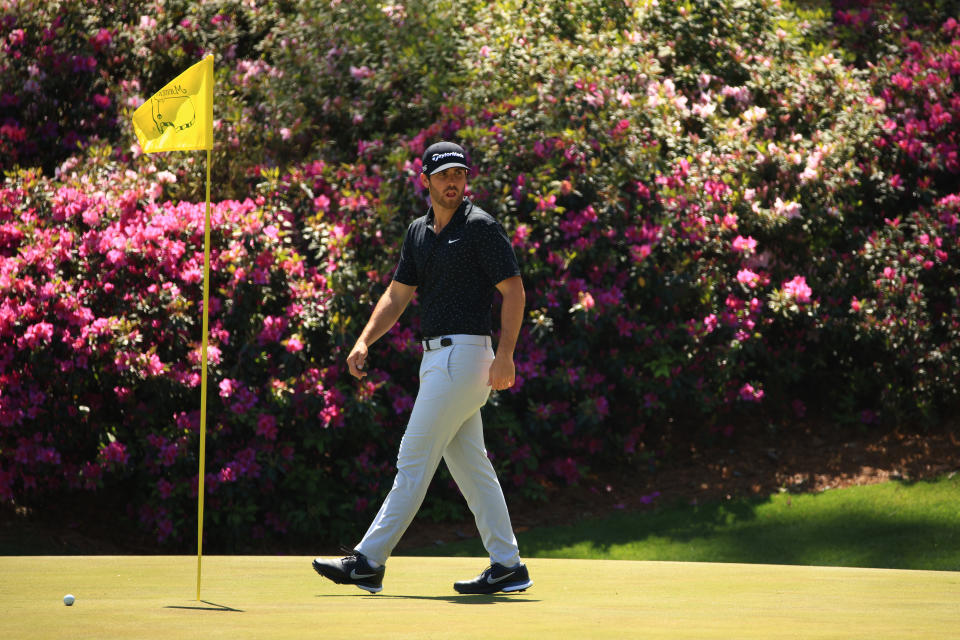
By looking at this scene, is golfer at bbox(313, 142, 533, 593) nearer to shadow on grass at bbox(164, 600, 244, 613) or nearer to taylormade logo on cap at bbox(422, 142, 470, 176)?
taylormade logo on cap at bbox(422, 142, 470, 176)

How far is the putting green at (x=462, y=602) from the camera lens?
4.36m

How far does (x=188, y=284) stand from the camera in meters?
9.59

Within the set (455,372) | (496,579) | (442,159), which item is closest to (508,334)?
(455,372)

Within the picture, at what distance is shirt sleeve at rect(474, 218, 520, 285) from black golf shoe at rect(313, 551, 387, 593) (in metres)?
1.43

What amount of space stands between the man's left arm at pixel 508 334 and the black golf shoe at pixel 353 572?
1.01 meters

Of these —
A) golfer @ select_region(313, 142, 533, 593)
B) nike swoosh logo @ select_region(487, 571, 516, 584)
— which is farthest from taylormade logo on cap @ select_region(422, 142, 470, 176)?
nike swoosh logo @ select_region(487, 571, 516, 584)

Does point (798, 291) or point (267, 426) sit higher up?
point (798, 291)

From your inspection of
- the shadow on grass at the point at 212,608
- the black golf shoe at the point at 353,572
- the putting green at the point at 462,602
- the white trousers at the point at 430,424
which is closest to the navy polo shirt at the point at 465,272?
the white trousers at the point at 430,424

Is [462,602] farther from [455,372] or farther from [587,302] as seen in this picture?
[587,302]

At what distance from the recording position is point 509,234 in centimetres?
1021

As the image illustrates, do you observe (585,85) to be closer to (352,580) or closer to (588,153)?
(588,153)

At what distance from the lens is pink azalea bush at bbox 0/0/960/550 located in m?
9.52

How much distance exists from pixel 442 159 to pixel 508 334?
883 millimetres

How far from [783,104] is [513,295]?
6.90 metres
